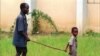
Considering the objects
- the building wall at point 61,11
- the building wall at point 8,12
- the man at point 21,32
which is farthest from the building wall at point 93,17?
the man at point 21,32

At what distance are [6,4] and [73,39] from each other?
735 cm

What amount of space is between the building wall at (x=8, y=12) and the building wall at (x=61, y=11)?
1039 mm

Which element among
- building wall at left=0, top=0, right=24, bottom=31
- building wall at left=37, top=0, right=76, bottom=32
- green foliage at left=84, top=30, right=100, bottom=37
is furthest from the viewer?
building wall at left=0, top=0, right=24, bottom=31

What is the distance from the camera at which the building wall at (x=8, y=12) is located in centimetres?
1566

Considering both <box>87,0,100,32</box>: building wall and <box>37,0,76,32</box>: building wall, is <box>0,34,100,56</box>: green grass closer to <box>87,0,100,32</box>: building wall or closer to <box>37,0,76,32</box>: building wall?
<box>87,0,100,32</box>: building wall

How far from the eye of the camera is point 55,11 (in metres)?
15.1

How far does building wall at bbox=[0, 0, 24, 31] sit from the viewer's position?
15656 millimetres

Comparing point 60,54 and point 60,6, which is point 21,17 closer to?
point 60,54

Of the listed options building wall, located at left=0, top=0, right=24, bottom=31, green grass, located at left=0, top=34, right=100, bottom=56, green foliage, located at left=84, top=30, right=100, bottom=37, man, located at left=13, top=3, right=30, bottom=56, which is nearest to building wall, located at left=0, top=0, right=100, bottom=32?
building wall, located at left=0, top=0, right=24, bottom=31

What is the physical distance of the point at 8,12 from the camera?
51.7 feet

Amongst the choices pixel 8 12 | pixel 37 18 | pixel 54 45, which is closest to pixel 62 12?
pixel 37 18

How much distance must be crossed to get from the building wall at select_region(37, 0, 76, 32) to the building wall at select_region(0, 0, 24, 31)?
1039 mm

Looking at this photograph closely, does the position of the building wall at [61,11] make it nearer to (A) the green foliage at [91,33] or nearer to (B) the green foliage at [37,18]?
(B) the green foliage at [37,18]

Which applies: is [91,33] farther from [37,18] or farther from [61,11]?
[37,18]
